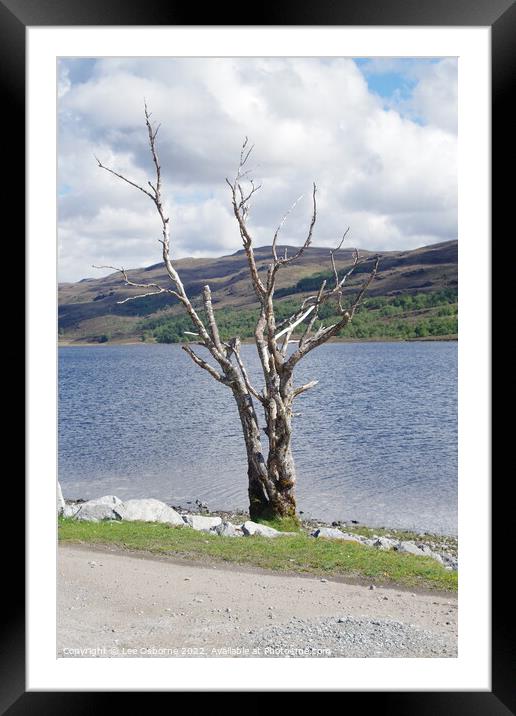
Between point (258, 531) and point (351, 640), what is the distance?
2983 mm

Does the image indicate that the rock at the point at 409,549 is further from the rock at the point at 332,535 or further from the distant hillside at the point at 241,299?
the distant hillside at the point at 241,299

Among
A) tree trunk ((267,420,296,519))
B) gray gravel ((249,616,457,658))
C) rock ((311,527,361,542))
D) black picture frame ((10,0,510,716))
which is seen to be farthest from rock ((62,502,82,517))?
black picture frame ((10,0,510,716))

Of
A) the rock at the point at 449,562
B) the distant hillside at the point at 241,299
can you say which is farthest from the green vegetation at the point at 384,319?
the rock at the point at 449,562

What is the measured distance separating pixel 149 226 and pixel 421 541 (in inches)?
1313

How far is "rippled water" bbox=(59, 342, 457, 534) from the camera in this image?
12.6 metres

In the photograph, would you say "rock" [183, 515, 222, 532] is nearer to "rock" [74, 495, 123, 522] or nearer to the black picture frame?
"rock" [74, 495, 123, 522]

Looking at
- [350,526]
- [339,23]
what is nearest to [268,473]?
[350,526]

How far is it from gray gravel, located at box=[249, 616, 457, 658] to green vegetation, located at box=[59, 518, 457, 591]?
1.13 metres

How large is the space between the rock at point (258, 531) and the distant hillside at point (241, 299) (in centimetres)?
3751

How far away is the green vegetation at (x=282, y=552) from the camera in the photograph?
649 centimetres

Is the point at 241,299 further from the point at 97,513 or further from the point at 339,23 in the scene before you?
the point at 339,23

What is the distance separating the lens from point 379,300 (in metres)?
59.6
